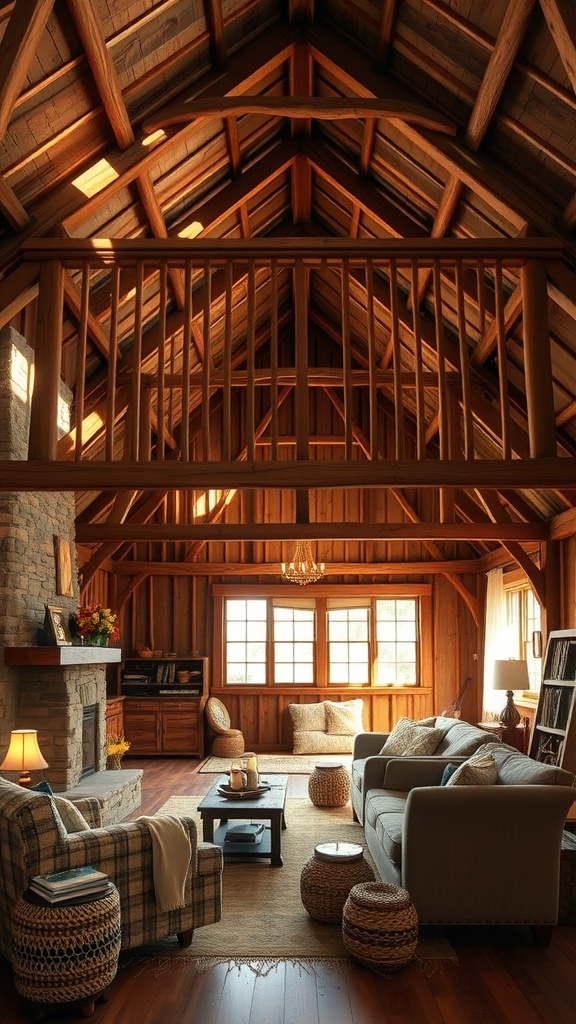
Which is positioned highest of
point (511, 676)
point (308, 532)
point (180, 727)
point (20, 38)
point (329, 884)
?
point (20, 38)

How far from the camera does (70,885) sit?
12.4 feet

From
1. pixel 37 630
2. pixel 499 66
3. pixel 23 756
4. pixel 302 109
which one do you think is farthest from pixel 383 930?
pixel 302 109

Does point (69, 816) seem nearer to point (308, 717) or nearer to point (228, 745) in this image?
point (228, 745)

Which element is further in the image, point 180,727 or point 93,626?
point 180,727

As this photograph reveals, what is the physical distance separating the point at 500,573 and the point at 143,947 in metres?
7.82

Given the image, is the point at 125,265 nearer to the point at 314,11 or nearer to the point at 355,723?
the point at 314,11

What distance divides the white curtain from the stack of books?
7.84m

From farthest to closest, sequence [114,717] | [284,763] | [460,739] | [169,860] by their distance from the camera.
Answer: [114,717] → [284,763] → [460,739] → [169,860]

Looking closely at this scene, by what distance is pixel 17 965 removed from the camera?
3.76 metres

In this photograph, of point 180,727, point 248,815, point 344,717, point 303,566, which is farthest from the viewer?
point 344,717

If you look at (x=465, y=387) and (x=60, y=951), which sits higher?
(x=465, y=387)

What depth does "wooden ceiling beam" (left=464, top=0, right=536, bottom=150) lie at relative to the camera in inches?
182

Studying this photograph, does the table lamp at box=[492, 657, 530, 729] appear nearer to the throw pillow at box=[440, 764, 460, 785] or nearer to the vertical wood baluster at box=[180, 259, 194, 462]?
the throw pillow at box=[440, 764, 460, 785]

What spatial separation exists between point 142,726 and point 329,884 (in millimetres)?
7059
